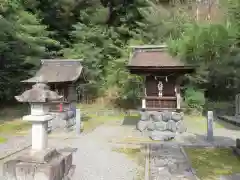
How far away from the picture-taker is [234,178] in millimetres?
5941

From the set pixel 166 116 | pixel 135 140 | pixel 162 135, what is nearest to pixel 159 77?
pixel 166 116

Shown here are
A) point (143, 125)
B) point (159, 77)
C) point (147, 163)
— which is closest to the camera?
point (147, 163)

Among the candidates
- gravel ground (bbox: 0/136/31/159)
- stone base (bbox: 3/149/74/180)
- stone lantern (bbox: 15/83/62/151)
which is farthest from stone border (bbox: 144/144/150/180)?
gravel ground (bbox: 0/136/31/159)

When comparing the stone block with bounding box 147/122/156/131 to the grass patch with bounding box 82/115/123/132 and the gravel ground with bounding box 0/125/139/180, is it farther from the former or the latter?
the grass patch with bounding box 82/115/123/132

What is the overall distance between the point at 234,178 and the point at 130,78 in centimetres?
1483

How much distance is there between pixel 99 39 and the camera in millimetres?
24531

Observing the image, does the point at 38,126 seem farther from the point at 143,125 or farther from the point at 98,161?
the point at 143,125

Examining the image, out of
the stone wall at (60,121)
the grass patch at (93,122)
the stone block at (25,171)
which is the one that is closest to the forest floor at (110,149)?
the stone wall at (60,121)

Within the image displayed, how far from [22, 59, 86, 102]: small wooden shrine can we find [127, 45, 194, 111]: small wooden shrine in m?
3.30

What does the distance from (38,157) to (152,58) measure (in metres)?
8.66

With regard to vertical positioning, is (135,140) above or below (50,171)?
below

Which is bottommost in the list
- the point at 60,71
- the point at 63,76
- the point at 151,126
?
the point at 151,126

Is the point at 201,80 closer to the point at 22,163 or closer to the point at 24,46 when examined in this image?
the point at 24,46

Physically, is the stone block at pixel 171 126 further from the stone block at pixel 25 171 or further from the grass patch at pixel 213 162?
the stone block at pixel 25 171
